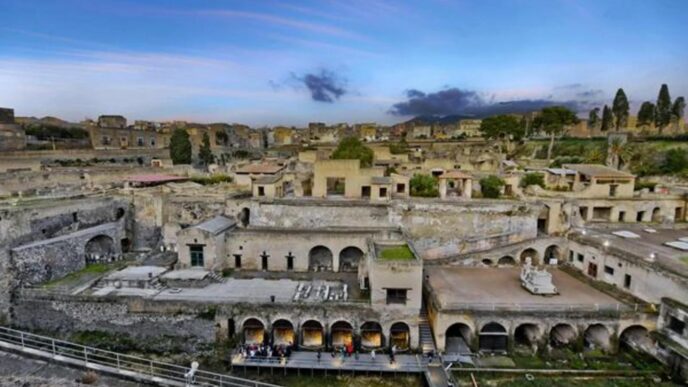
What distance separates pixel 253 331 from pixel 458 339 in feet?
36.1

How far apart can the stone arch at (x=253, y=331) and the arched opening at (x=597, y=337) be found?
1705cm

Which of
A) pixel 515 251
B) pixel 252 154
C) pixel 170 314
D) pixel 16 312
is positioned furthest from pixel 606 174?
pixel 252 154

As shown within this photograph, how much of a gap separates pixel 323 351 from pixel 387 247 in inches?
275

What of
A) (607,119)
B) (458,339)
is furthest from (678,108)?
(458,339)

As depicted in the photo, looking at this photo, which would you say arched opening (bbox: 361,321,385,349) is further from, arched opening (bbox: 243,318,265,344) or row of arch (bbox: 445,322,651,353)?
arched opening (bbox: 243,318,265,344)

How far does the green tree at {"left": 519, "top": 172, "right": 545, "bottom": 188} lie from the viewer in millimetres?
36750

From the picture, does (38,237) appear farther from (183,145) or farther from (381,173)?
(183,145)

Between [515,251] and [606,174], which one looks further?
[606,174]

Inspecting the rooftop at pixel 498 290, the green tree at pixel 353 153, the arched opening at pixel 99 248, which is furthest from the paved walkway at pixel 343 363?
the green tree at pixel 353 153

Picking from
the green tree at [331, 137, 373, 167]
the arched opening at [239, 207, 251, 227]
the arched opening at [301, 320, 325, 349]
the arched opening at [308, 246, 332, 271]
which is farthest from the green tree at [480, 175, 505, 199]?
the arched opening at [301, 320, 325, 349]

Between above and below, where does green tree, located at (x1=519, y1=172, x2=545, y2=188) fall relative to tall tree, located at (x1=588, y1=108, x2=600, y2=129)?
below

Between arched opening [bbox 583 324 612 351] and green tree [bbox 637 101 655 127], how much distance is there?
56.1 meters

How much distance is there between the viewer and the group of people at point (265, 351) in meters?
18.7

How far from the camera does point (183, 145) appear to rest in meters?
54.4
